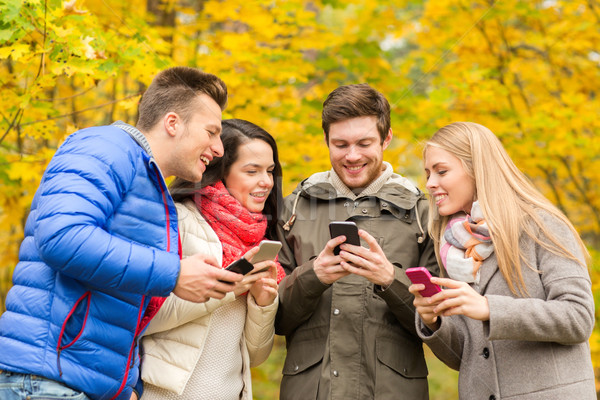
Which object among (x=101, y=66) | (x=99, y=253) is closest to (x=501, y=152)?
(x=99, y=253)

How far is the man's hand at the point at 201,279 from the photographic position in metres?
2.13

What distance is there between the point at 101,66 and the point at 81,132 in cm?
159

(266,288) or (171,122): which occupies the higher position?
(171,122)

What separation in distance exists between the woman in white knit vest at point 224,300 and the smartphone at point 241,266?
0.29 ft

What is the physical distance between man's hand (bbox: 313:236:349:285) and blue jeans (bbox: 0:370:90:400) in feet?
3.91

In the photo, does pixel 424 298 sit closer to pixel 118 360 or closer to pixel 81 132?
pixel 118 360

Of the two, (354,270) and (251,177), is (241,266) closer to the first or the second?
(354,270)

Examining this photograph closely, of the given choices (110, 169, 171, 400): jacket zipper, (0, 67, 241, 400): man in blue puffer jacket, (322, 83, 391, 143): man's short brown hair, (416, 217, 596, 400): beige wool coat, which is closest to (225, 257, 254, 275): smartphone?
(0, 67, 241, 400): man in blue puffer jacket

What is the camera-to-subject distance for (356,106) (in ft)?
10.0

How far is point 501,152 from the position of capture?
2617 millimetres

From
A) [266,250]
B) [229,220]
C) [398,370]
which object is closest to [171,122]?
[229,220]

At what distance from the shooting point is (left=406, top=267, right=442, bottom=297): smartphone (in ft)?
7.28

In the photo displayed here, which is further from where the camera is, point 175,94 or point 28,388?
point 175,94

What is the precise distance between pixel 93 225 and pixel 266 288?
98 centimetres
